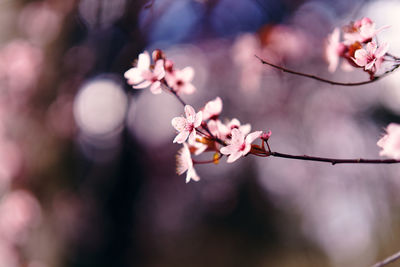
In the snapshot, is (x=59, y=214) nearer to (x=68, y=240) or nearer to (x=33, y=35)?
(x=68, y=240)

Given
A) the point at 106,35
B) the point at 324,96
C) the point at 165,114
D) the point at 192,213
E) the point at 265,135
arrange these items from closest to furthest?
the point at 265,135
the point at 106,35
the point at 324,96
the point at 165,114
the point at 192,213

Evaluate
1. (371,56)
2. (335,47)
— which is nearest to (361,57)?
(371,56)

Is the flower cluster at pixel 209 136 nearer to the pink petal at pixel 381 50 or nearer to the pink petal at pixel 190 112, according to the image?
the pink petal at pixel 190 112

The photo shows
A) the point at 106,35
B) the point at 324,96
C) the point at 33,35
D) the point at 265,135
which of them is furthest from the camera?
the point at 324,96

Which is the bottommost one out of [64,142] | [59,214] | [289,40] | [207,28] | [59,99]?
[59,214]

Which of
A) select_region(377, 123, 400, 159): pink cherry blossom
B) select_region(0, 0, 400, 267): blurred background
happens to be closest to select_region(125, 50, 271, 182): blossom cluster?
select_region(377, 123, 400, 159): pink cherry blossom

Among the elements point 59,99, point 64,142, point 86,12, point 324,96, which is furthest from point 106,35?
point 324,96

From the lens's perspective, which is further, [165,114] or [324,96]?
[165,114]
